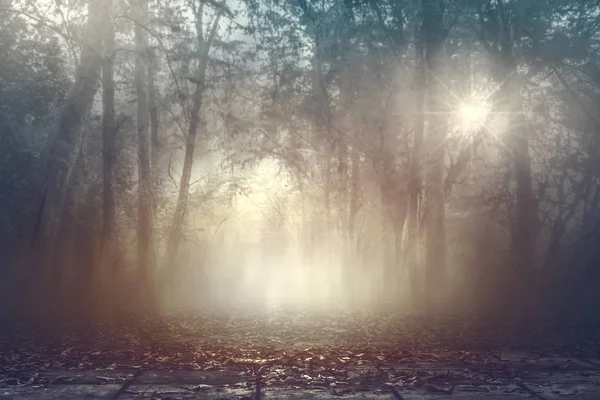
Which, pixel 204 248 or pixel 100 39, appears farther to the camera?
pixel 204 248

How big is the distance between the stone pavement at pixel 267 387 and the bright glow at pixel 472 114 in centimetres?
1504

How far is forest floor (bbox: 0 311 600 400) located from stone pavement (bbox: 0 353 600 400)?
0.01m

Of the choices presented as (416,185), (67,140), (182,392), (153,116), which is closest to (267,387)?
(182,392)

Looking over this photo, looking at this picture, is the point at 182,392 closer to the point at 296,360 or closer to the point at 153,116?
the point at 296,360

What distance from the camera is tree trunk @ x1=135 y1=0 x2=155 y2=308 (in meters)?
22.0

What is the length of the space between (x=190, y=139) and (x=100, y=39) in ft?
22.0

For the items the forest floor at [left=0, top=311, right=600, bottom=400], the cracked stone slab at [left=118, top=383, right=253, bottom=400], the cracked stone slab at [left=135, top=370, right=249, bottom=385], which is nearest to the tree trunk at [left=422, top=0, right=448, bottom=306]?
the forest floor at [left=0, top=311, right=600, bottom=400]

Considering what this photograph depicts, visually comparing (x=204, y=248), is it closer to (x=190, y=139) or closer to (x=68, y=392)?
(x=190, y=139)

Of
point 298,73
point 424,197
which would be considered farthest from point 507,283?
point 298,73

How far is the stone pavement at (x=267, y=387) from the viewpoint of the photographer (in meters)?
8.43

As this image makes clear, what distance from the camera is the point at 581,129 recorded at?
27109 millimetres

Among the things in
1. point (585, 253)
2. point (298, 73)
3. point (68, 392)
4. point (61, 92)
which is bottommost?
point (68, 392)

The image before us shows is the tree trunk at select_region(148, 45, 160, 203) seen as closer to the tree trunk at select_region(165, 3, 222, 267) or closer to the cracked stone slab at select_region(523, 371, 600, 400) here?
the tree trunk at select_region(165, 3, 222, 267)

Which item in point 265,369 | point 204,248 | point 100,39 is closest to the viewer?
point 265,369
